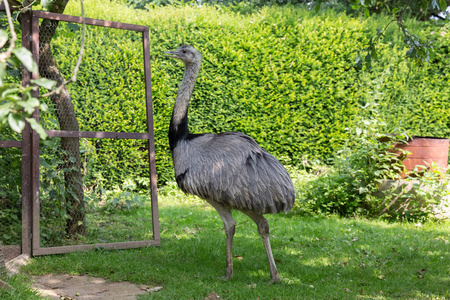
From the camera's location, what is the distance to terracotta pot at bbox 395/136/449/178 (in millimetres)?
6949

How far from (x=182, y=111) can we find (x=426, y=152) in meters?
4.24

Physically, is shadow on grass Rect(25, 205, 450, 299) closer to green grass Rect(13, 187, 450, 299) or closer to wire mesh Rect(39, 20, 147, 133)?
green grass Rect(13, 187, 450, 299)

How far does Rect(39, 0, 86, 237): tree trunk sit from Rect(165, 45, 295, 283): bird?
1441 mm

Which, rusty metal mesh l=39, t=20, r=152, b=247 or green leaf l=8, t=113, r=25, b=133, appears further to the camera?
rusty metal mesh l=39, t=20, r=152, b=247

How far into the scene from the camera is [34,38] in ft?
15.1

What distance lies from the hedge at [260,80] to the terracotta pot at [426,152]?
1.19 meters

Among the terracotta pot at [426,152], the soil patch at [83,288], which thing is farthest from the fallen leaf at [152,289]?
the terracotta pot at [426,152]

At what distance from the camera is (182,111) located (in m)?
4.52

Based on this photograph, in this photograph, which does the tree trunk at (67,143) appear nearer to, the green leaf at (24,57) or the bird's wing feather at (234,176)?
the bird's wing feather at (234,176)

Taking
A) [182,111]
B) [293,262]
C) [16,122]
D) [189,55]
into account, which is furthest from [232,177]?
[16,122]

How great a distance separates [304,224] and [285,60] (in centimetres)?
365

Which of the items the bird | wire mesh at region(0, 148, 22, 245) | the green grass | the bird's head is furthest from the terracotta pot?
wire mesh at region(0, 148, 22, 245)

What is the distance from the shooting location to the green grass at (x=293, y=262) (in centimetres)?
392

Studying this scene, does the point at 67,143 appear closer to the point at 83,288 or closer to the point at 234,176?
the point at 83,288
